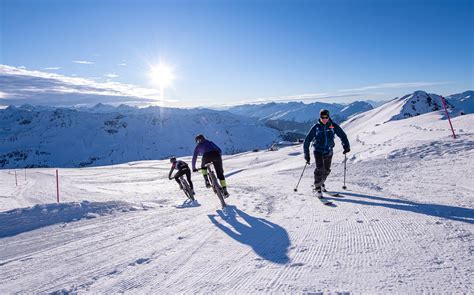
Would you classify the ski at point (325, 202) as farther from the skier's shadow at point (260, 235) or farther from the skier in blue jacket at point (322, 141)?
the skier's shadow at point (260, 235)

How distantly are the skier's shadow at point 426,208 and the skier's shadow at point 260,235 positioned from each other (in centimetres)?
287

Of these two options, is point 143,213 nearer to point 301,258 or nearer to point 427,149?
point 301,258

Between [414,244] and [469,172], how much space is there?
712 centimetres

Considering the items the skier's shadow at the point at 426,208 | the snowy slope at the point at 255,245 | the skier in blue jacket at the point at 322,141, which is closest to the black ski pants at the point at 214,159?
the snowy slope at the point at 255,245

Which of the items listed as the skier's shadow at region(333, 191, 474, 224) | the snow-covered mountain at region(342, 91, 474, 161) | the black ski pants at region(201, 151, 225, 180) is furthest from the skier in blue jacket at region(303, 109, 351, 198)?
the snow-covered mountain at region(342, 91, 474, 161)

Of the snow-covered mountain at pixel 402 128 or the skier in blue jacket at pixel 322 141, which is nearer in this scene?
the skier in blue jacket at pixel 322 141

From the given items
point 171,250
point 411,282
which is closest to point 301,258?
point 411,282

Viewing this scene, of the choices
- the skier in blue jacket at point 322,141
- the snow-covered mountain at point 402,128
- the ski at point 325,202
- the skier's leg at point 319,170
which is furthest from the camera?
the snow-covered mountain at point 402,128

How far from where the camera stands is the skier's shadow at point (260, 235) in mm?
4619

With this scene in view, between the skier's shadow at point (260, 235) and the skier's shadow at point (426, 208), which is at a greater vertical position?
the skier's shadow at point (426, 208)

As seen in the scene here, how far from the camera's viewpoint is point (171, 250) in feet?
16.4

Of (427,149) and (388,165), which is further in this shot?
(427,149)

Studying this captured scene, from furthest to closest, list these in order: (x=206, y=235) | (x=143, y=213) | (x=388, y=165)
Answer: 1. (x=388, y=165)
2. (x=143, y=213)
3. (x=206, y=235)

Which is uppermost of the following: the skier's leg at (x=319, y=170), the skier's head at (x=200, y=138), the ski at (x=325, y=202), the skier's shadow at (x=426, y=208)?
the skier's head at (x=200, y=138)
